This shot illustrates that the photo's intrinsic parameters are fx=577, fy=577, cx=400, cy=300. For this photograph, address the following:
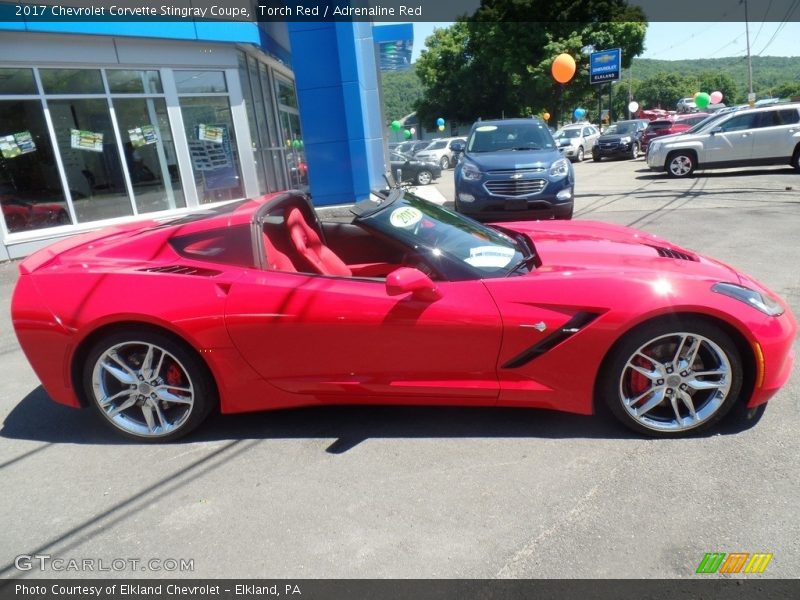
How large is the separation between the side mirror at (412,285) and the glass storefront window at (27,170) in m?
9.27

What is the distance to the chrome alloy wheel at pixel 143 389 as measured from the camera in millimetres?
3213

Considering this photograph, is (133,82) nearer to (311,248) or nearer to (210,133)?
(210,133)

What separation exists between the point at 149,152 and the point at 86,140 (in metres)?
1.14

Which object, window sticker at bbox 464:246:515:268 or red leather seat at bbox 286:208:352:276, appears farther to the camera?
red leather seat at bbox 286:208:352:276

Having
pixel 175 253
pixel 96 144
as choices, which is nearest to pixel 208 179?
pixel 96 144

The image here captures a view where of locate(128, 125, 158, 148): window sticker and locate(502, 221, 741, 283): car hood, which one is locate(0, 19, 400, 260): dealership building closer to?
locate(128, 125, 158, 148): window sticker

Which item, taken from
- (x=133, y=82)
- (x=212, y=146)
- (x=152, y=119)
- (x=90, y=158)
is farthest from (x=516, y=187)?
(x=90, y=158)

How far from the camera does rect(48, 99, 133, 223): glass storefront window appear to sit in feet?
32.9

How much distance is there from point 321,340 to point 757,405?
2243 mm

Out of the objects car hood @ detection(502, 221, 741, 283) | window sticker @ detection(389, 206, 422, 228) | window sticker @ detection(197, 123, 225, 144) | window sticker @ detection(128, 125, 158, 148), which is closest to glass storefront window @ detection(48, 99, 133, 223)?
window sticker @ detection(128, 125, 158, 148)

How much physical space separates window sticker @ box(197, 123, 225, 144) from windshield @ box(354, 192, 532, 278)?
955cm
